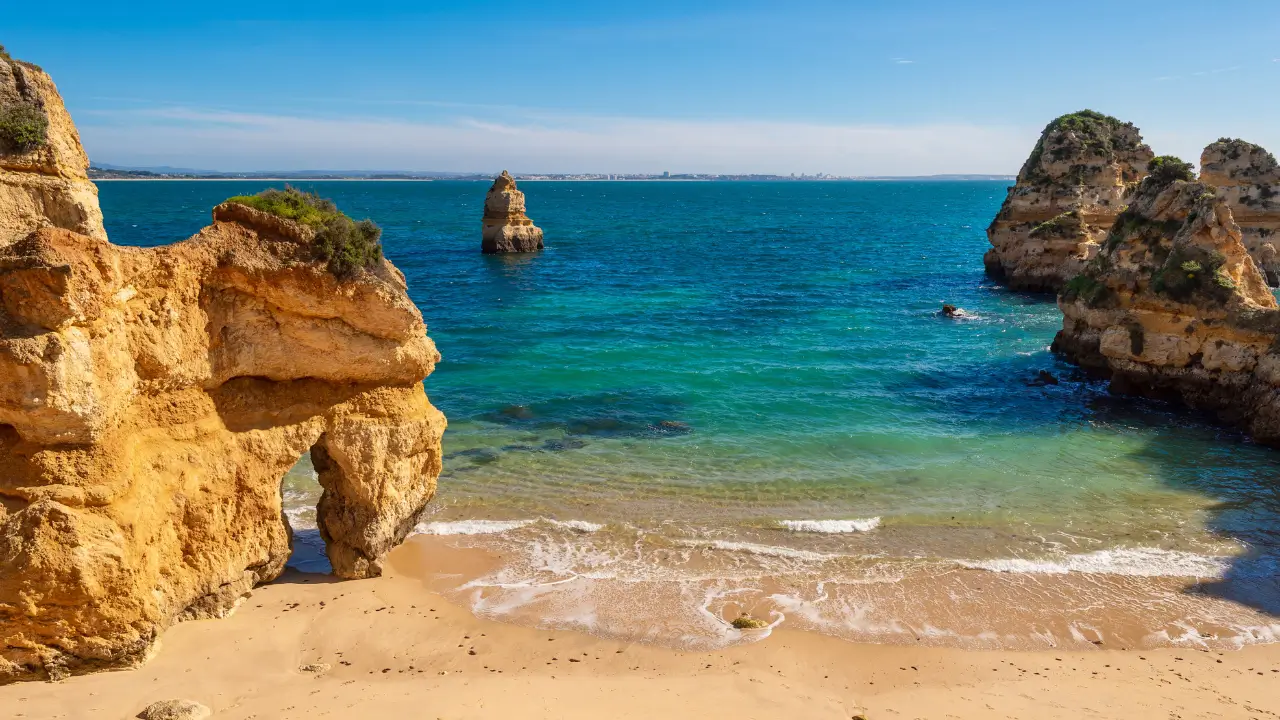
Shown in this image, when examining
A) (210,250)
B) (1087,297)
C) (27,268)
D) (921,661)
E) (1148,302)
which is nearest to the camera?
(27,268)

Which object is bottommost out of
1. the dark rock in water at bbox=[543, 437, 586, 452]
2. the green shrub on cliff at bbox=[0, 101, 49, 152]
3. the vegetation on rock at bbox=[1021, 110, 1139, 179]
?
the dark rock in water at bbox=[543, 437, 586, 452]

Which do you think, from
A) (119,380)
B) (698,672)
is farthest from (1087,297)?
(119,380)

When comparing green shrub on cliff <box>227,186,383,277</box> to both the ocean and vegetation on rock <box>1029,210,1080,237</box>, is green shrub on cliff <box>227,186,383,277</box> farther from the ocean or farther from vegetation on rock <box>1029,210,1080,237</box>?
vegetation on rock <box>1029,210,1080,237</box>

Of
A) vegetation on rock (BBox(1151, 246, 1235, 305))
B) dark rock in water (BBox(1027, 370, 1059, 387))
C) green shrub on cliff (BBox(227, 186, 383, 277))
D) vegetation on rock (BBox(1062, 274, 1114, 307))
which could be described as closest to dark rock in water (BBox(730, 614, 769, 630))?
green shrub on cliff (BBox(227, 186, 383, 277))

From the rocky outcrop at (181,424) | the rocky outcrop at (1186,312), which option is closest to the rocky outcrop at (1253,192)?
the rocky outcrop at (1186,312)

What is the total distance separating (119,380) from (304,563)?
619 centimetres

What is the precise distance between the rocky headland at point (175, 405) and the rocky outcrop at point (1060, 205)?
47473mm

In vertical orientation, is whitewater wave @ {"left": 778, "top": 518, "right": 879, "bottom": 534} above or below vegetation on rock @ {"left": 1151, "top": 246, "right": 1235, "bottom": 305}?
below

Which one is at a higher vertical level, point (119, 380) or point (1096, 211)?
point (1096, 211)

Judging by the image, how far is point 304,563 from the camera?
16109mm

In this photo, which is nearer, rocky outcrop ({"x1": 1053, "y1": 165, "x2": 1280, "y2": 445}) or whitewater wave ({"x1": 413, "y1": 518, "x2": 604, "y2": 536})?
whitewater wave ({"x1": 413, "y1": 518, "x2": 604, "y2": 536})

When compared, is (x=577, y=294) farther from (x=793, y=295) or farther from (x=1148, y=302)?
(x=1148, y=302)

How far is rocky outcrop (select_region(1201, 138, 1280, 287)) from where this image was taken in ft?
168

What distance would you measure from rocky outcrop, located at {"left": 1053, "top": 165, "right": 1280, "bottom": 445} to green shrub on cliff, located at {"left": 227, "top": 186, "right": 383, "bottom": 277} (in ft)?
83.3
